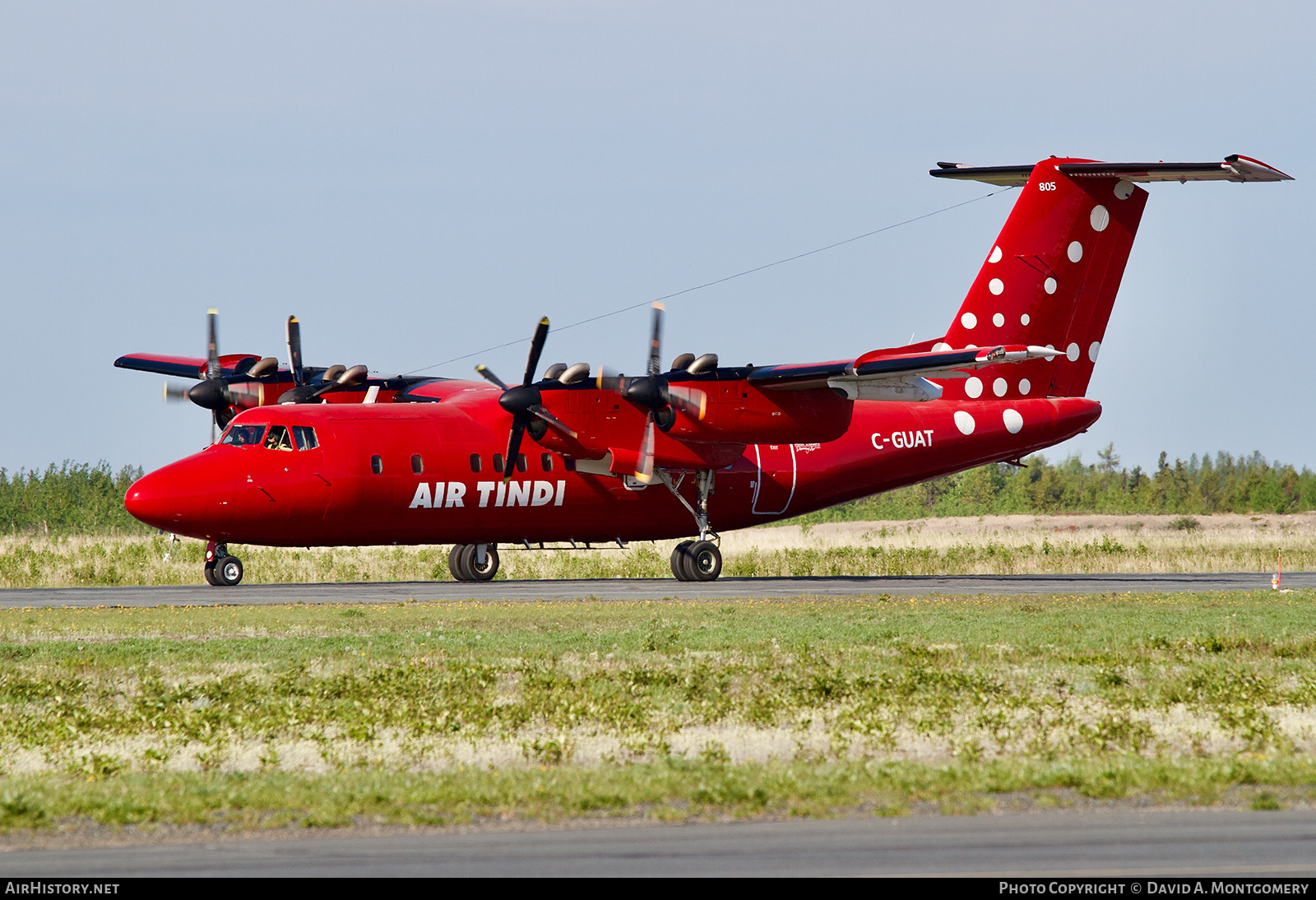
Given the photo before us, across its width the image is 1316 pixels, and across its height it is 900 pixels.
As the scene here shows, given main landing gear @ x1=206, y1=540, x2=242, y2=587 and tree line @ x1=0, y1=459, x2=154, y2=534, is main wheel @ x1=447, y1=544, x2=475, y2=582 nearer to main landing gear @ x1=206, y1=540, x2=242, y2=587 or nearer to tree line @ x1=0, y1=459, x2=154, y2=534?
main landing gear @ x1=206, y1=540, x2=242, y2=587

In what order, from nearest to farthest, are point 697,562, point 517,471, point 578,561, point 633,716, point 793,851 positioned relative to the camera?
point 793,851 → point 633,716 → point 517,471 → point 697,562 → point 578,561

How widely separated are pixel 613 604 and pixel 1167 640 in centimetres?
924

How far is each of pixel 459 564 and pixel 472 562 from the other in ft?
0.97

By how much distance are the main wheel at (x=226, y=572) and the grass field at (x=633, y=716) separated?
314 inches

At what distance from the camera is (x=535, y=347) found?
28594 millimetres

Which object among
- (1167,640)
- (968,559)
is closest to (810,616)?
(1167,640)

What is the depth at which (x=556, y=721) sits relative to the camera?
38.1 feet

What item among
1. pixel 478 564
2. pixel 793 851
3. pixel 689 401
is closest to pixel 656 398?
pixel 689 401

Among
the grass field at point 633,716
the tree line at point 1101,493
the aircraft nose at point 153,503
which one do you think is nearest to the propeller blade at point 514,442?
the aircraft nose at point 153,503

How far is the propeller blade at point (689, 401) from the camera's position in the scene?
2811cm

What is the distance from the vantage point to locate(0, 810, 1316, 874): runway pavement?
6.78 m

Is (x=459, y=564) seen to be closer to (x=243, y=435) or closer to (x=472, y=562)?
(x=472, y=562)

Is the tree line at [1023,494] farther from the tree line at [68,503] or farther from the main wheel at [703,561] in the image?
the main wheel at [703,561]

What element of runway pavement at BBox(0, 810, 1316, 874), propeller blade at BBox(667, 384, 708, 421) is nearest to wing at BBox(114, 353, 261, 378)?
propeller blade at BBox(667, 384, 708, 421)
